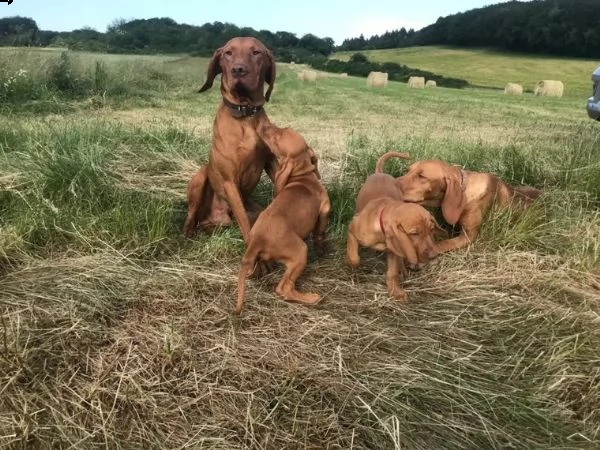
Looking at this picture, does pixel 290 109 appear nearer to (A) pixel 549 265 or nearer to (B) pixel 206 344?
(A) pixel 549 265

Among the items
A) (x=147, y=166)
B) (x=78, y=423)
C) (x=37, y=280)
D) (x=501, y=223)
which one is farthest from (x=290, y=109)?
(x=78, y=423)

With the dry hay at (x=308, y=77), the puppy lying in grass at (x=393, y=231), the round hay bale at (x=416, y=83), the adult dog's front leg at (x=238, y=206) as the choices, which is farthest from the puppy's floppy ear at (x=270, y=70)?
the round hay bale at (x=416, y=83)

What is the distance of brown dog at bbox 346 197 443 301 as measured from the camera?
10.6 ft

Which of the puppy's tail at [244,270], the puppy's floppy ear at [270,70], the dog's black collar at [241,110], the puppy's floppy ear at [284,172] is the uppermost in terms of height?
the puppy's floppy ear at [270,70]

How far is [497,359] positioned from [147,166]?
3303 mm

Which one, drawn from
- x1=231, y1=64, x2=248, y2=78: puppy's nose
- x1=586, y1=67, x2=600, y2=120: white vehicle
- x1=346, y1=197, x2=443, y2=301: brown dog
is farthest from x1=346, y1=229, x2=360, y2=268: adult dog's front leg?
x1=586, y1=67, x2=600, y2=120: white vehicle

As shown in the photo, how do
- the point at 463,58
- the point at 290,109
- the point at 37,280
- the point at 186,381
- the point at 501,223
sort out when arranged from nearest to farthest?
the point at 186,381, the point at 37,280, the point at 501,223, the point at 290,109, the point at 463,58

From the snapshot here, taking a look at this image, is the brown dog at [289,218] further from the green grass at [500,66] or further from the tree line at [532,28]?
the tree line at [532,28]

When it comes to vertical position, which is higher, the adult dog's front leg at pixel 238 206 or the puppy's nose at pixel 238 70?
the puppy's nose at pixel 238 70

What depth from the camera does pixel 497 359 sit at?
2.93 metres

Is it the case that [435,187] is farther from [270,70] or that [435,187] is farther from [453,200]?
[270,70]

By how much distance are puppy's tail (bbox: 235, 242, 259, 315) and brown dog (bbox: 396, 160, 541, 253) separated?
1.33m

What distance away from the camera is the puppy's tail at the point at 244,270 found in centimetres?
303

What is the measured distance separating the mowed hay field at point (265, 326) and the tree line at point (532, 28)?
3682cm
